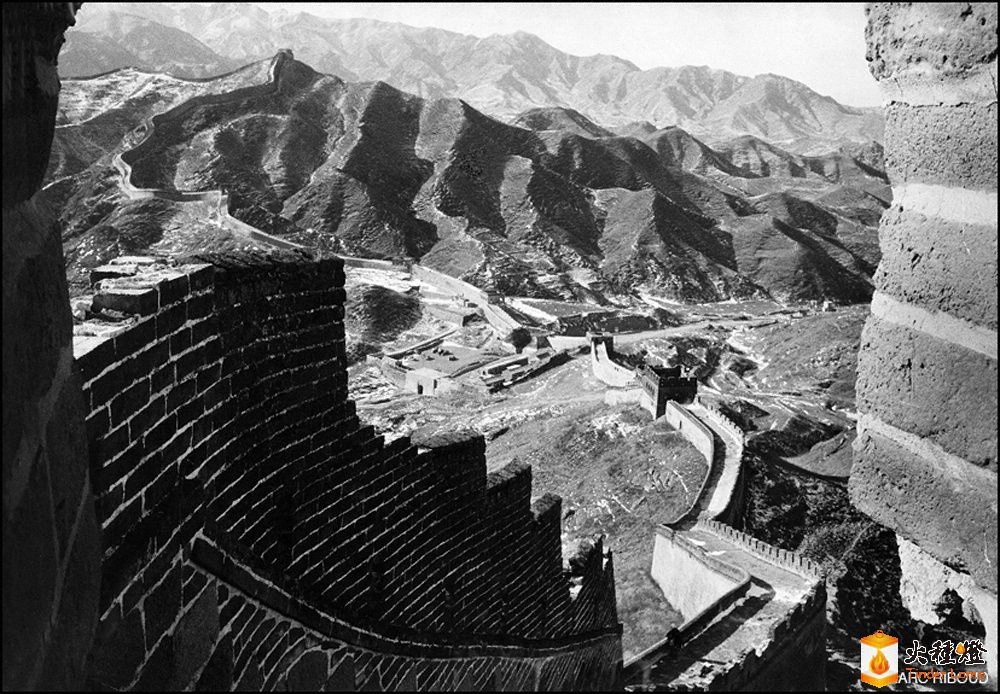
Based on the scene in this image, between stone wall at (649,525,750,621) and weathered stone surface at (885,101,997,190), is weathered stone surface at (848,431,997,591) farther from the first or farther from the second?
stone wall at (649,525,750,621)

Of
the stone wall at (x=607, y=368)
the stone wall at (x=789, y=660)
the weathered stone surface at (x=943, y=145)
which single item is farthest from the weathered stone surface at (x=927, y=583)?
the stone wall at (x=607, y=368)

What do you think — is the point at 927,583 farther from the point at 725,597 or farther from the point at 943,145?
the point at 725,597

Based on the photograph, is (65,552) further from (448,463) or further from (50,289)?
(448,463)

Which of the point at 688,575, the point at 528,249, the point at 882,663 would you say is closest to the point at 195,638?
the point at 882,663

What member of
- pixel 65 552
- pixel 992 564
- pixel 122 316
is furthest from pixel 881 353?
pixel 122 316

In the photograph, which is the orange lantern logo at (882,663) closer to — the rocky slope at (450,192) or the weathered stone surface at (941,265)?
the weathered stone surface at (941,265)

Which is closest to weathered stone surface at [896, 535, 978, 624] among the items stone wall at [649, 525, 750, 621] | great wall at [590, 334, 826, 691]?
great wall at [590, 334, 826, 691]
